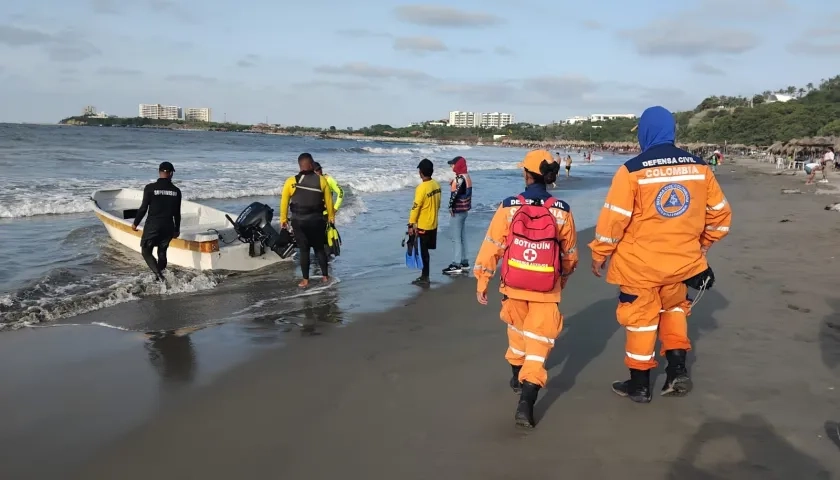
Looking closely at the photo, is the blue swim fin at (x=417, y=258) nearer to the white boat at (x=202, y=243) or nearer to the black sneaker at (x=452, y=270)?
the black sneaker at (x=452, y=270)

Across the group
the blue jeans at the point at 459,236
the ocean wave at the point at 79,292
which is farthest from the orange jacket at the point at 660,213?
the ocean wave at the point at 79,292

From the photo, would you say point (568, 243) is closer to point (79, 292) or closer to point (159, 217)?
point (159, 217)

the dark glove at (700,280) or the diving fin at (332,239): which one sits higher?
the dark glove at (700,280)

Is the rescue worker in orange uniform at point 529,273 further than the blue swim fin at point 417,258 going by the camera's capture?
No

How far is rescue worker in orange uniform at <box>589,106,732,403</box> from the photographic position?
134 inches

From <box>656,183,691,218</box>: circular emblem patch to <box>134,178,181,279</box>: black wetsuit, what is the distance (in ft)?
20.2

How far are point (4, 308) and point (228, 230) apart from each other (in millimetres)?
4288

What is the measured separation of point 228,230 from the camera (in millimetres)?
10164

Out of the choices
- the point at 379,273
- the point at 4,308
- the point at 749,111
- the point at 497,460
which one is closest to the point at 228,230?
the point at 379,273

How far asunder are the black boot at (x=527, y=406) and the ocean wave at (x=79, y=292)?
16.1ft

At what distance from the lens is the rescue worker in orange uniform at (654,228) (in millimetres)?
3410

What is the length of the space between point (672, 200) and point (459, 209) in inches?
188

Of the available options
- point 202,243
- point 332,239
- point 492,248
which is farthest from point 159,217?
point 492,248

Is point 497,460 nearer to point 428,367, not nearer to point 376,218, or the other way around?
point 428,367
